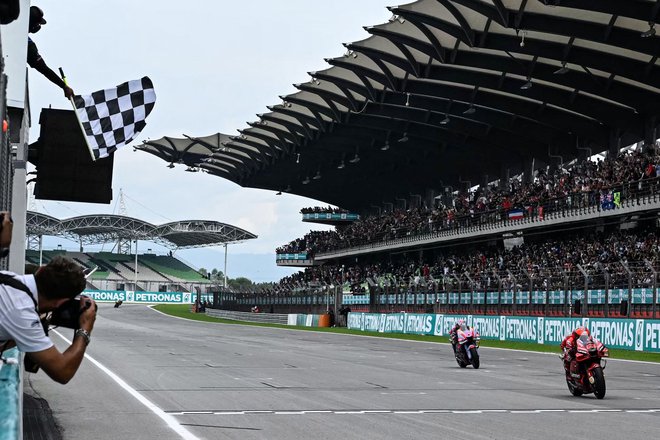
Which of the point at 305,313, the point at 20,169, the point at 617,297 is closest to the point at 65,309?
the point at 20,169

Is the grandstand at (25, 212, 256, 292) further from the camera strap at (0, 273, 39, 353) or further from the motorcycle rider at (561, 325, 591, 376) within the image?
the camera strap at (0, 273, 39, 353)

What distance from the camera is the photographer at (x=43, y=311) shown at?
4.21 m

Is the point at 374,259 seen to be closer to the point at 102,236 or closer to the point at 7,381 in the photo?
the point at 102,236

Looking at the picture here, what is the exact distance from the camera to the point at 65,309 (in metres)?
4.63

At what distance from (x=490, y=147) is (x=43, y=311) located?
53.8 meters

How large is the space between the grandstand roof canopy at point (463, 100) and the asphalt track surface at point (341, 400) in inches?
614

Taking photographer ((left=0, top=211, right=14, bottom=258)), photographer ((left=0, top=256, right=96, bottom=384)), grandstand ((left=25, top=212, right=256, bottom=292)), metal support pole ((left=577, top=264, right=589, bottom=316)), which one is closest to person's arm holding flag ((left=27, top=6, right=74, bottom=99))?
photographer ((left=0, top=256, right=96, bottom=384))

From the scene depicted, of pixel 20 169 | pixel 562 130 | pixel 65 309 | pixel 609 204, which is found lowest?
pixel 65 309

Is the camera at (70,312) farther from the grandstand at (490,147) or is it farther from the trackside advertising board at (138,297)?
the trackside advertising board at (138,297)

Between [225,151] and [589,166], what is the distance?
31746 mm

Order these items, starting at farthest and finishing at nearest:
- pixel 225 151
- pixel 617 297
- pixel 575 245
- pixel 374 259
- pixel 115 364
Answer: pixel 374 259 < pixel 225 151 < pixel 575 245 < pixel 617 297 < pixel 115 364

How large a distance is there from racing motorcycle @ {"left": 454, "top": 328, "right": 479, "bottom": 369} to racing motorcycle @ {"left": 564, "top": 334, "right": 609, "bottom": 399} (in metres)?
6.10

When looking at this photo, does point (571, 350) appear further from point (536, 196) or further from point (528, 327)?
point (536, 196)

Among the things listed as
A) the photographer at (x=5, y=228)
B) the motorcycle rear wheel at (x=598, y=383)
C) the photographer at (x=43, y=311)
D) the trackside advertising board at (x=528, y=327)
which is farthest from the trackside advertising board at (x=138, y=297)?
the photographer at (x=5, y=228)
